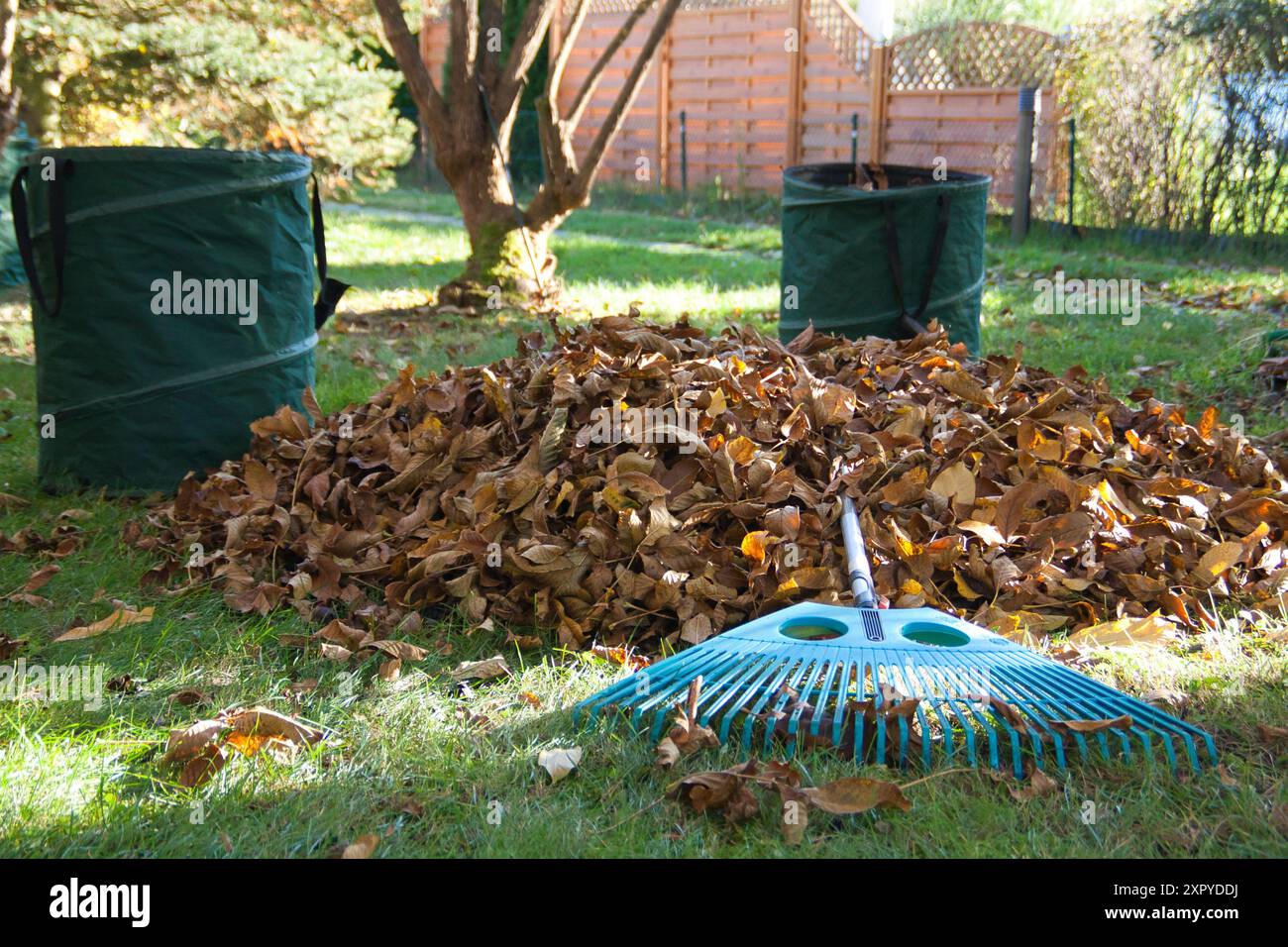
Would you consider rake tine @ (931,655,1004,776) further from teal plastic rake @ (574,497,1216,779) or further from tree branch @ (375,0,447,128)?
tree branch @ (375,0,447,128)

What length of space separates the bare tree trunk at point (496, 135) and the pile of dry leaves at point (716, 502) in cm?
374

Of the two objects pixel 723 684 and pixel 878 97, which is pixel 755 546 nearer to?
pixel 723 684

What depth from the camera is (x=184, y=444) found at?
13.3ft

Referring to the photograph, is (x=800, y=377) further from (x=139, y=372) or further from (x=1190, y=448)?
(x=139, y=372)

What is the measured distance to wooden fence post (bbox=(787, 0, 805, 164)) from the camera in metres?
13.5

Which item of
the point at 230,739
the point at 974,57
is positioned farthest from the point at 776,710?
the point at 974,57

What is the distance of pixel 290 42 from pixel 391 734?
396 inches

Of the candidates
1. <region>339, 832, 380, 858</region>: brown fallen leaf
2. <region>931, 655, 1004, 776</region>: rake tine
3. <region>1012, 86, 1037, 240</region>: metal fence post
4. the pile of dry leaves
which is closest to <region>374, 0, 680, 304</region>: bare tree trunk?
the pile of dry leaves

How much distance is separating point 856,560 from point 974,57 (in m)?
10.3

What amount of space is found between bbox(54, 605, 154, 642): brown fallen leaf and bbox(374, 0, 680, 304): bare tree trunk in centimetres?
440

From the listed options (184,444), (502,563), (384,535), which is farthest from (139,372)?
(502,563)

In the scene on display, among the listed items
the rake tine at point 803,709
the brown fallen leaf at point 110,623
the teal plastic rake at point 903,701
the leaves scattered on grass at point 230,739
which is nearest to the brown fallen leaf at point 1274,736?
the teal plastic rake at point 903,701

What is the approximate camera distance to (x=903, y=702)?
227 centimetres

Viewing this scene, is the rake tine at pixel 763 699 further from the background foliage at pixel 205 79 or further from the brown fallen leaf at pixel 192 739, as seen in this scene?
the background foliage at pixel 205 79
